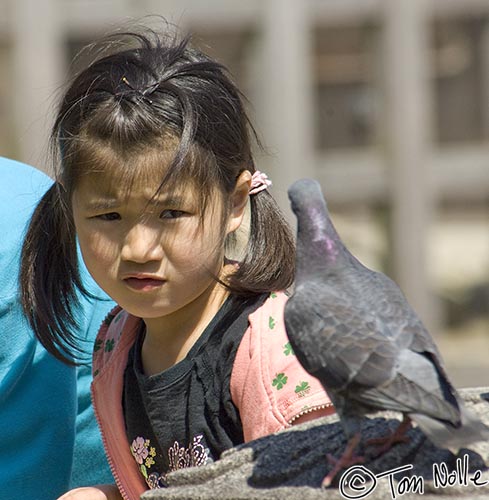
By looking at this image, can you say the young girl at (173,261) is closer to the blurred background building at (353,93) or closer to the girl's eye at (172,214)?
the girl's eye at (172,214)

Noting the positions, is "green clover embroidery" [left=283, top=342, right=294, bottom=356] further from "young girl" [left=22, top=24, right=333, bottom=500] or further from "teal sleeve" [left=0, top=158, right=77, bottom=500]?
"teal sleeve" [left=0, top=158, right=77, bottom=500]

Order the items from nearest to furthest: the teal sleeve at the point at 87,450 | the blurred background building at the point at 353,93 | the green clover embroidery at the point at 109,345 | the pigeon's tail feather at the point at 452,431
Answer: the pigeon's tail feather at the point at 452,431
the green clover embroidery at the point at 109,345
the teal sleeve at the point at 87,450
the blurred background building at the point at 353,93

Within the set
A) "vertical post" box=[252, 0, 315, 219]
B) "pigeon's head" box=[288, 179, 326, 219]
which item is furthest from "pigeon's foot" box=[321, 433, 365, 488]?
"vertical post" box=[252, 0, 315, 219]

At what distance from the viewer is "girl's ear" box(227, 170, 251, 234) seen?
1.86m

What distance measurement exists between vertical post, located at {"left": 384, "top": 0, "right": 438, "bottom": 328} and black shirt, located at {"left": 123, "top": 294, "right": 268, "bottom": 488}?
2648 millimetres

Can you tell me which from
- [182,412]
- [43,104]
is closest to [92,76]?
[182,412]

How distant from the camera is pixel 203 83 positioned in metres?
1.84

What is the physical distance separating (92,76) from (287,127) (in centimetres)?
254

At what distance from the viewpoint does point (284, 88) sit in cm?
436

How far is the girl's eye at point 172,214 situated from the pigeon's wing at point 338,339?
0.38 m

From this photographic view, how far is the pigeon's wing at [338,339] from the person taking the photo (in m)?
1.31

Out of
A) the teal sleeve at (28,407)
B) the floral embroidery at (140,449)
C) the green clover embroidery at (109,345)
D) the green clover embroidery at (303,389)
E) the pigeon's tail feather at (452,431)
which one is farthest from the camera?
the teal sleeve at (28,407)

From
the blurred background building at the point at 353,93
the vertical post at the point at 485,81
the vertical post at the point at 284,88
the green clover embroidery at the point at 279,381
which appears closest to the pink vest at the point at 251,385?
the green clover embroidery at the point at 279,381

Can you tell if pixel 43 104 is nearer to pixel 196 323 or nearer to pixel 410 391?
pixel 196 323
